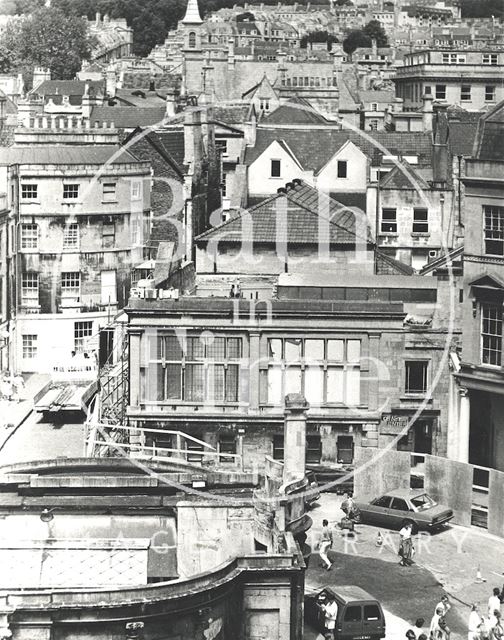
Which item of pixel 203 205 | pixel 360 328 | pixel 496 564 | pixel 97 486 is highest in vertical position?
pixel 203 205

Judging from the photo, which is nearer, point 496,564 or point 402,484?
point 496,564

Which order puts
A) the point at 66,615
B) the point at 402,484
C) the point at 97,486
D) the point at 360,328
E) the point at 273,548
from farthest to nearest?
the point at 360,328 → the point at 402,484 → the point at 97,486 → the point at 273,548 → the point at 66,615

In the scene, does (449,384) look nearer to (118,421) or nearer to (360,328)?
(360,328)

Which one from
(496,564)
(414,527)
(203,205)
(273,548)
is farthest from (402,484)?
(203,205)

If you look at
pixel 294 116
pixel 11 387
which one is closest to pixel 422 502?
pixel 11 387


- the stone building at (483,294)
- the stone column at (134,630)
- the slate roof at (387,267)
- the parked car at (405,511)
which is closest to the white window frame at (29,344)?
the slate roof at (387,267)

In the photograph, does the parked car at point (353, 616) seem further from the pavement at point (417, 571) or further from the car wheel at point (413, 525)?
the car wheel at point (413, 525)

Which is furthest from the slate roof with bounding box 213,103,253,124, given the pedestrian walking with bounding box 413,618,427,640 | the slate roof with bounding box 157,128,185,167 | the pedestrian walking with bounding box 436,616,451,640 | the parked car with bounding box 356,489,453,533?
the pedestrian walking with bounding box 436,616,451,640
